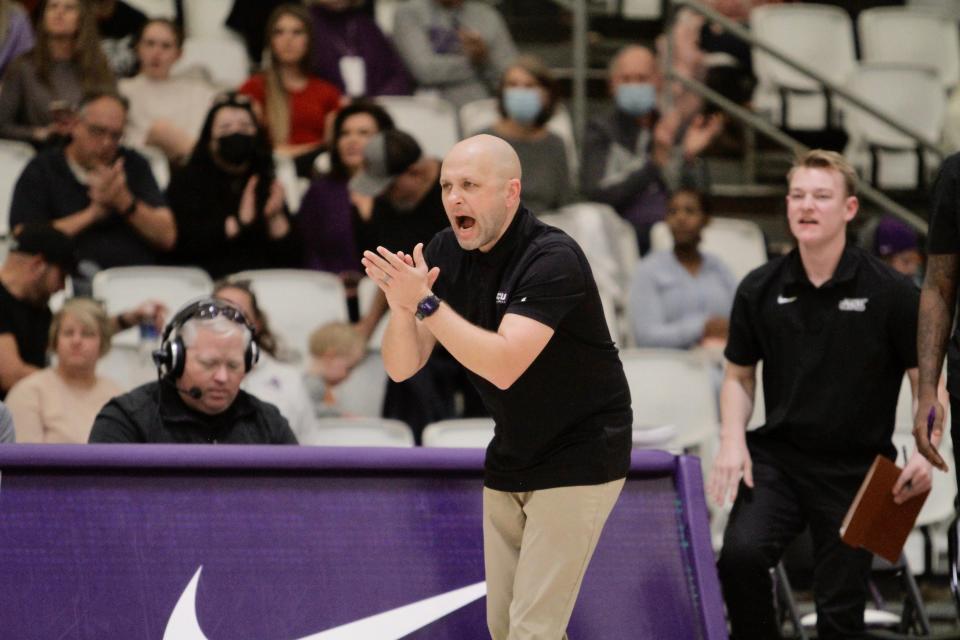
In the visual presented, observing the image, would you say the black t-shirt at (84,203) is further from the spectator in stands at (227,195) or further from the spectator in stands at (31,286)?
the spectator in stands at (31,286)

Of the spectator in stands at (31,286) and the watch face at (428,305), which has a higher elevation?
the watch face at (428,305)

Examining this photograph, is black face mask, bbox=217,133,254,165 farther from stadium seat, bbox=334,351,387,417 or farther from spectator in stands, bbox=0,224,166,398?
stadium seat, bbox=334,351,387,417

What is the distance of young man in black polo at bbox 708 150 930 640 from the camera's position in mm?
4629

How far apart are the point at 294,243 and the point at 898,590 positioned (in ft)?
10.6

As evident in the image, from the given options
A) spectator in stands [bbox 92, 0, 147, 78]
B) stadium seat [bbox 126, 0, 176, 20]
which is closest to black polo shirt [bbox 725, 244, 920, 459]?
spectator in stands [bbox 92, 0, 147, 78]

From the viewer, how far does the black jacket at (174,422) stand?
14.5ft

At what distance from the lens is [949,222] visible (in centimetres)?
413

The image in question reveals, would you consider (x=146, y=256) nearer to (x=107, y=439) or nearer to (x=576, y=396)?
(x=107, y=439)

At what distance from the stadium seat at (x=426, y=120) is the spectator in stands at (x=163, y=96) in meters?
0.98

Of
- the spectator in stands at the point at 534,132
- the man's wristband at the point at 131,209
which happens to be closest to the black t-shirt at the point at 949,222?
the spectator in stands at the point at 534,132

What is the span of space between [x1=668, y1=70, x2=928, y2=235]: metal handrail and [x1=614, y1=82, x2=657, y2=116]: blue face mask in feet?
1.10

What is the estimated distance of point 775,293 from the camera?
15.7 feet

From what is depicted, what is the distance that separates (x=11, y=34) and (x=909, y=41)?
5.76m

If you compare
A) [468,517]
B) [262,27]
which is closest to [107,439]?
[468,517]
